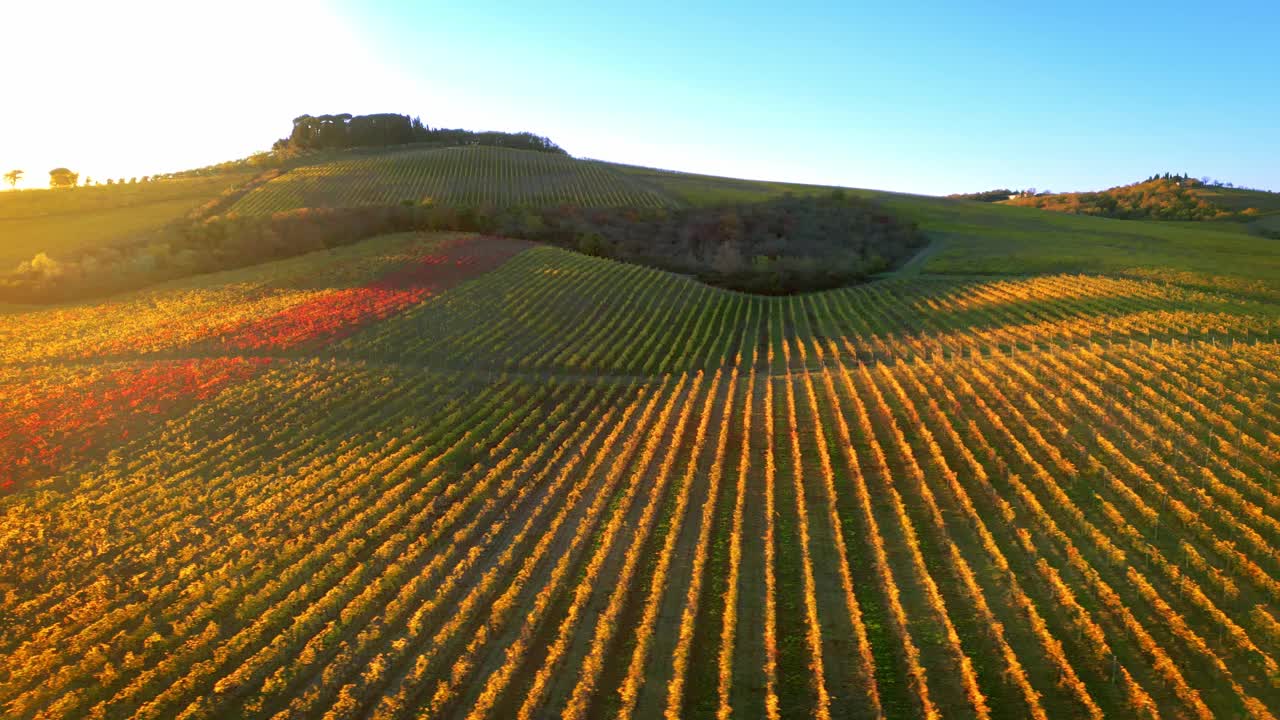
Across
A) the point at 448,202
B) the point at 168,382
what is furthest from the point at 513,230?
the point at 168,382

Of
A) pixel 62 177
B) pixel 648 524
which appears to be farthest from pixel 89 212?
pixel 648 524

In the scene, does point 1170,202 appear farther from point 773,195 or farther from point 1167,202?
point 773,195

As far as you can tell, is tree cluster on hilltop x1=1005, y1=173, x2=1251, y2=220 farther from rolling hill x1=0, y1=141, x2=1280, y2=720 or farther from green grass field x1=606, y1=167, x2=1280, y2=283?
rolling hill x1=0, y1=141, x2=1280, y2=720

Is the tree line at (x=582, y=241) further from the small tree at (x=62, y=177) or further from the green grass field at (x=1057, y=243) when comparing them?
the small tree at (x=62, y=177)

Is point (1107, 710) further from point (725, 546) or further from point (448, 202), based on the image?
point (448, 202)

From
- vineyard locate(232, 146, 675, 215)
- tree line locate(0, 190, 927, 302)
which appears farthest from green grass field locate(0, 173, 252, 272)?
vineyard locate(232, 146, 675, 215)

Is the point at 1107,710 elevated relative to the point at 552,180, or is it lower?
lower
